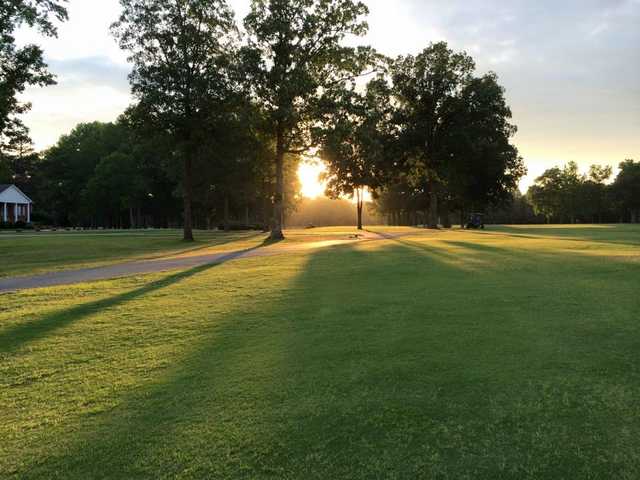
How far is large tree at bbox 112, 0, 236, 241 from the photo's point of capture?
3100 cm

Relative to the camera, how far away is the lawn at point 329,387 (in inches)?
130

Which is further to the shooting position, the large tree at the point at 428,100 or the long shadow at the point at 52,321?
the large tree at the point at 428,100

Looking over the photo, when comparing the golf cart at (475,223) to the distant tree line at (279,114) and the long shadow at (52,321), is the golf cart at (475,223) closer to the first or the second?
the distant tree line at (279,114)

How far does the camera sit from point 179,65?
31250 millimetres

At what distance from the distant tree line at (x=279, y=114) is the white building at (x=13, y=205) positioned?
13.2 m

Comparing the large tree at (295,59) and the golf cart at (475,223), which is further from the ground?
the large tree at (295,59)

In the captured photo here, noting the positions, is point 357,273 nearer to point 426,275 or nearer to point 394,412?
point 426,275

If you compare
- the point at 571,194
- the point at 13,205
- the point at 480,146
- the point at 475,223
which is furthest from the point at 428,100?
the point at 13,205

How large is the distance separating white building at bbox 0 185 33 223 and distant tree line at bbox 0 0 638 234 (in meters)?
13.2

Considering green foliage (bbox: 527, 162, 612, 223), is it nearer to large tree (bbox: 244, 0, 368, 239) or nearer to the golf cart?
the golf cart

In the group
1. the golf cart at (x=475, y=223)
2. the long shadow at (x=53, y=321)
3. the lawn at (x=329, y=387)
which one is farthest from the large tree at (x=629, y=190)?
the long shadow at (x=53, y=321)

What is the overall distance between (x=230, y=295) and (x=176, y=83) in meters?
26.1

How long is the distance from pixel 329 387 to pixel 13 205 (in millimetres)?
97248

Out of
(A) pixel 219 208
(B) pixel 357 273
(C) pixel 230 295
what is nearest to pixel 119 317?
(C) pixel 230 295
